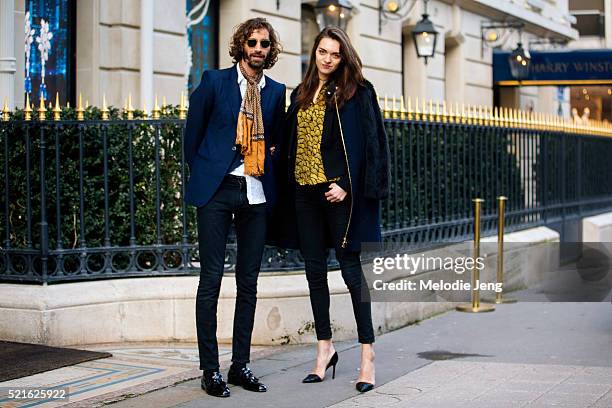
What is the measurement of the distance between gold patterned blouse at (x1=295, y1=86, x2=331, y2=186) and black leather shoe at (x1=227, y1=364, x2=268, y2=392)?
1.23m

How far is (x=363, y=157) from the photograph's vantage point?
277 inches

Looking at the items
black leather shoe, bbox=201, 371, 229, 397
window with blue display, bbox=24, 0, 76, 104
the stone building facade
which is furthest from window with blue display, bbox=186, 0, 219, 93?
black leather shoe, bbox=201, 371, 229, 397

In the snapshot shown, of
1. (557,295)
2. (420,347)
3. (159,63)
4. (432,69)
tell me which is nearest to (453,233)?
(557,295)

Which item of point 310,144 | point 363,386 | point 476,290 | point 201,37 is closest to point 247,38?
point 310,144

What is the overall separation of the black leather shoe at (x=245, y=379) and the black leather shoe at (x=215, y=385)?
16 cm

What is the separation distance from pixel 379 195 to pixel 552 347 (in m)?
2.47

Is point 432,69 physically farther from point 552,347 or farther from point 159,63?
point 552,347

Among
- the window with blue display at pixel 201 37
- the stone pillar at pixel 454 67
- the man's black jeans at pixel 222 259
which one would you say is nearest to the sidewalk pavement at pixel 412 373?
the man's black jeans at pixel 222 259

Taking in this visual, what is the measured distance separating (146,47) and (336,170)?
6.30 m

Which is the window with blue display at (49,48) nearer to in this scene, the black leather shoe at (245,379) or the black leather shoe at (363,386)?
the black leather shoe at (245,379)

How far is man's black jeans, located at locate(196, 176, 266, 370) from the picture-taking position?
6789 millimetres

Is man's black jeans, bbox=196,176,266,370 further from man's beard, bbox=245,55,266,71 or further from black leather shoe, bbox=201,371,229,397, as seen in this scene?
man's beard, bbox=245,55,266,71

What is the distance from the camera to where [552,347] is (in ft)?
28.2

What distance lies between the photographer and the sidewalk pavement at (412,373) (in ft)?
21.6
